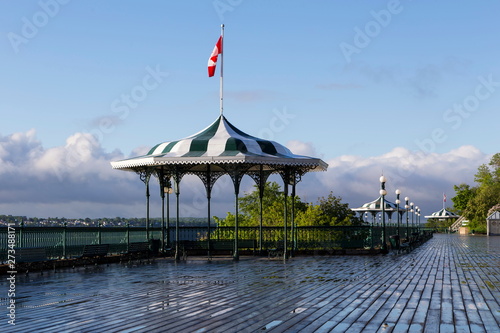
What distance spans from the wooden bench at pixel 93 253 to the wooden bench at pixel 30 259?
1.71m

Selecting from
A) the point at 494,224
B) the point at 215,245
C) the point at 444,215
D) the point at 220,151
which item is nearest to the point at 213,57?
the point at 220,151

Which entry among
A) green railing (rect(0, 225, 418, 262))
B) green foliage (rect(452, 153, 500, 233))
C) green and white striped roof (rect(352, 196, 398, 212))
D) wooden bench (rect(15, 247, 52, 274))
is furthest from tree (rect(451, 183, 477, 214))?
wooden bench (rect(15, 247, 52, 274))

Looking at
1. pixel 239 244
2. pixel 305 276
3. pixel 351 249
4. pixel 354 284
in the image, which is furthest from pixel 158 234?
pixel 354 284

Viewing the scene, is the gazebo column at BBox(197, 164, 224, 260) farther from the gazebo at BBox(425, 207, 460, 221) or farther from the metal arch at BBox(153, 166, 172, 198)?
the gazebo at BBox(425, 207, 460, 221)

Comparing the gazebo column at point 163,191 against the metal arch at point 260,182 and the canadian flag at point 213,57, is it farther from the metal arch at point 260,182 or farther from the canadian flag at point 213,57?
the canadian flag at point 213,57

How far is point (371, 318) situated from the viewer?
30.7ft

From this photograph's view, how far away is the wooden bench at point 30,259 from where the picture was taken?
59.1 feet

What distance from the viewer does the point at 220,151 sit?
2417cm

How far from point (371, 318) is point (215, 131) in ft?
57.9

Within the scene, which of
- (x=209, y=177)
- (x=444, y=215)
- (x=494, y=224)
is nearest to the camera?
(x=209, y=177)

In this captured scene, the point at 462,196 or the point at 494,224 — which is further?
the point at 462,196

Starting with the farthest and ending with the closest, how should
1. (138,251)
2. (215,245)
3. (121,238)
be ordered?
1. (215,245)
2. (121,238)
3. (138,251)

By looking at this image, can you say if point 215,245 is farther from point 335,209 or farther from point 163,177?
point 335,209

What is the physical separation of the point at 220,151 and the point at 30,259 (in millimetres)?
8912
